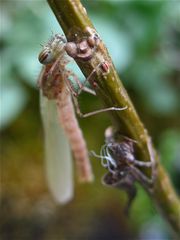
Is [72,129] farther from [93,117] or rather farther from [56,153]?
[93,117]

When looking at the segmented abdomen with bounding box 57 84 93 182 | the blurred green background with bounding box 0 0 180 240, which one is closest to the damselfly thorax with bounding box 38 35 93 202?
the segmented abdomen with bounding box 57 84 93 182

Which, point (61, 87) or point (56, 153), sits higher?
point (61, 87)

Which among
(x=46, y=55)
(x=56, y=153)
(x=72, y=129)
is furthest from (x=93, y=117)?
(x=46, y=55)

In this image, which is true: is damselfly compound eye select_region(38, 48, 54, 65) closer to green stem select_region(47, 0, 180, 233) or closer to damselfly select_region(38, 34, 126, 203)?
damselfly select_region(38, 34, 126, 203)

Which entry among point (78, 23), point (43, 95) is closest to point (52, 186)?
point (43, 95)

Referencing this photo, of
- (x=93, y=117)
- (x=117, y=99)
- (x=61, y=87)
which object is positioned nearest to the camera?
(x=117, y=99)

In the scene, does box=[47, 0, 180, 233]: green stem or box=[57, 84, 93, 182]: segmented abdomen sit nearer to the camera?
box=[47, 0, 180, 233]: green stem

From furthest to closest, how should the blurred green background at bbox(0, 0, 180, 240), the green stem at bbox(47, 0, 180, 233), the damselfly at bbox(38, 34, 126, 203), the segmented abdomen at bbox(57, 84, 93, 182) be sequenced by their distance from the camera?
the blurred green background at bbox(0, 0, 180, 240) → the segmented abdomen at bbox(57, 84, 93, 182) → the damselfly at bbox(38, 34, 126, 203) → the green stem at bbox(47, 0, 180, 233)
